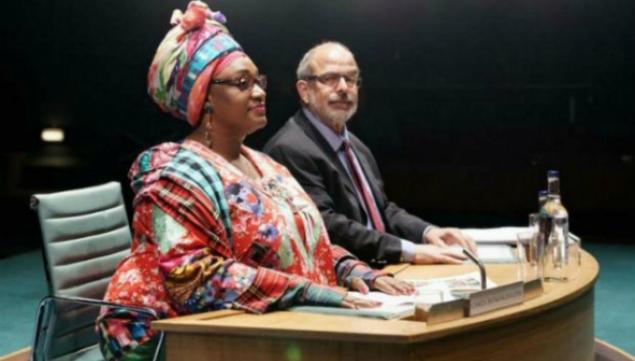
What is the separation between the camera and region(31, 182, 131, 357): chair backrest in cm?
301

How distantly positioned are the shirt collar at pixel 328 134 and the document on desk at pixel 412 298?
906 mm

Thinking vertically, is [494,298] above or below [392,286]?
above

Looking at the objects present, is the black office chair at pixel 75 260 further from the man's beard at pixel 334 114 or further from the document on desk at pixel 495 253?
the document on desk at pixel 495 253

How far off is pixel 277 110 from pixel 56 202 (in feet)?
14.2

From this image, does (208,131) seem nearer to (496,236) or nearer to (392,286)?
(392,286)

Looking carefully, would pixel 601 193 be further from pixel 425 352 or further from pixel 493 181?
pixel 425 352

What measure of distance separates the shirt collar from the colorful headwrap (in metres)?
1.07

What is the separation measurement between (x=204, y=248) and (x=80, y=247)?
79 centimetres

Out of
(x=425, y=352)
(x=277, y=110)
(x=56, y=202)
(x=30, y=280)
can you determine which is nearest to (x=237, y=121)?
(x=56, y=202)

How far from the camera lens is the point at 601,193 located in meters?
7.52

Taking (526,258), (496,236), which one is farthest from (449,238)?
(526,258)

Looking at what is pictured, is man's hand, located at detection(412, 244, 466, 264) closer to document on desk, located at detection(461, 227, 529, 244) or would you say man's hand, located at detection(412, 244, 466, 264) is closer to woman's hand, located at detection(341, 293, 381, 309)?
document on desk, located at detection(461, 227, 529, 244)

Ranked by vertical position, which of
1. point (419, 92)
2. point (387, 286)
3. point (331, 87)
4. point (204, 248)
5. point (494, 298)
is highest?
point (331, 87)

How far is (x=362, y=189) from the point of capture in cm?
382
